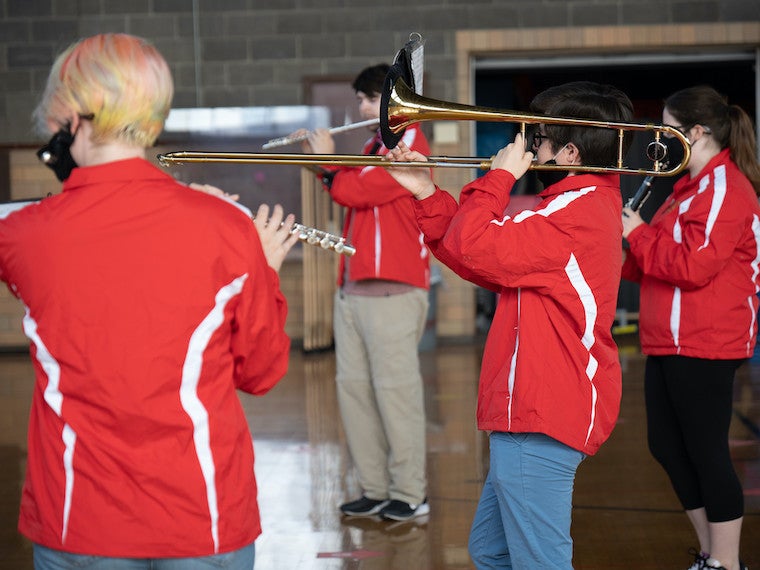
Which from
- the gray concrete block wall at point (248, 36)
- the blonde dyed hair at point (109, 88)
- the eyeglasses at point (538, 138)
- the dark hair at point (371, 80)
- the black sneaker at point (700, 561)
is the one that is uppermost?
the gray concrete block wall at point (248, 36)

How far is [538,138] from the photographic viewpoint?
210cm

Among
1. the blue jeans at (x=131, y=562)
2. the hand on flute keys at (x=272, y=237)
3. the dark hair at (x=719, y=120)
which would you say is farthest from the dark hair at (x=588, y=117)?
the blue jeans at (x=131, y=562)

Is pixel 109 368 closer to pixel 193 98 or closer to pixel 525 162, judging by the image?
pixel 525 162

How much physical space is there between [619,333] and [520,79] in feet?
9.11

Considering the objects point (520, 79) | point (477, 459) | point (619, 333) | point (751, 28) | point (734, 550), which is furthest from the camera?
point (520, 79)

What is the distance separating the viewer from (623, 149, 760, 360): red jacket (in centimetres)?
266

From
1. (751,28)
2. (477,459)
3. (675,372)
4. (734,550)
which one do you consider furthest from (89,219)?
(751,28)

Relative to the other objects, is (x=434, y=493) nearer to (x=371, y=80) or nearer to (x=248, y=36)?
(x=371, y=80)

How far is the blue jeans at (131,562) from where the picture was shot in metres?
1.43

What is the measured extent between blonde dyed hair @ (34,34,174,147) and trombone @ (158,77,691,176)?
2.07 feet

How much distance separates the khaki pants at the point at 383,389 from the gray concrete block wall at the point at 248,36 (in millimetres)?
4516

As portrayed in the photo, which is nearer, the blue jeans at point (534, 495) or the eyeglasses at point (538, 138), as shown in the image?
the blue jeans at point (534, 495)

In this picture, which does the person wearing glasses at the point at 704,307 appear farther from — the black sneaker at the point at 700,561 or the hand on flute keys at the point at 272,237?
the hand on flute keys at the point at 272,237

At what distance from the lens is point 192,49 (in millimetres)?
7762
